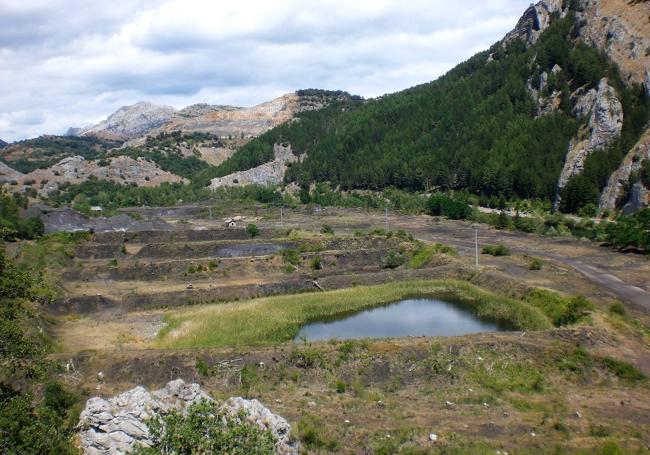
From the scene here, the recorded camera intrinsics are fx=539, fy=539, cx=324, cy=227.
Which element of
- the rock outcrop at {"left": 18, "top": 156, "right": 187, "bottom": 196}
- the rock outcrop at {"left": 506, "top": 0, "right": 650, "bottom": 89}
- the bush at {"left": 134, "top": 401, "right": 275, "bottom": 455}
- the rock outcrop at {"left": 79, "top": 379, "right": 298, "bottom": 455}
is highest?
the rock outcrop at {"left": 506, "top": 0, "right": 650, "bottom": 89}

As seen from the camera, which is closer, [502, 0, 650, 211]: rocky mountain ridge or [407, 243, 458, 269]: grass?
[407, 243, 458, 269]: grass

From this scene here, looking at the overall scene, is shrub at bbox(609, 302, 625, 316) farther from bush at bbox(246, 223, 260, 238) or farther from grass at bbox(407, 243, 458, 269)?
bush at bbox(246, 223, 260, 238)

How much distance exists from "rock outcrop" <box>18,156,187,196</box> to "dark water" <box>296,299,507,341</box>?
136926mm

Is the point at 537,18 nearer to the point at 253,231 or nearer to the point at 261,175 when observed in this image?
the point at 261,175

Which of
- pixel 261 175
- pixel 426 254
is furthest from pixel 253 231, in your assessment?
pixel 261 175

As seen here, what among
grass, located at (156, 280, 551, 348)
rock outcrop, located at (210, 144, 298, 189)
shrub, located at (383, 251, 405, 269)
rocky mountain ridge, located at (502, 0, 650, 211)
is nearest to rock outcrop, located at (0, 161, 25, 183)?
rock outcrop, located at (210, 144, 298, 189)

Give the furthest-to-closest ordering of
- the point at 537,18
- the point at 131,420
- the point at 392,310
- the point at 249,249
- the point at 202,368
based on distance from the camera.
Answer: the point at 537,18 → the point at 249,249 → the point at 392,310 → the point at 202,368 → the point at 131,420

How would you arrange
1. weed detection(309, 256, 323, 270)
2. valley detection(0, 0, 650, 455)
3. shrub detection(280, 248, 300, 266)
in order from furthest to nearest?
shrub detection(280, 248, 300, 266) → weed detection(309, 256, 323, 270) → valley detection(0, 0, 650, 455)

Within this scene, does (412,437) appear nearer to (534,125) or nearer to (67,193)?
(534,125)

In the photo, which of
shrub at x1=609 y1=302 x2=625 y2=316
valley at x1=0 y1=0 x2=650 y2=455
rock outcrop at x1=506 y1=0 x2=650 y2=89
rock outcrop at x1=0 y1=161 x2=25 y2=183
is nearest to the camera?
valley at x1=0 y1=0 x2=650 y2=455

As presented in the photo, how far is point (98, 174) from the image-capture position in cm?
17162

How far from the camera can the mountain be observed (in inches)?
3836

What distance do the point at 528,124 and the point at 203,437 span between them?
120743 millimetres

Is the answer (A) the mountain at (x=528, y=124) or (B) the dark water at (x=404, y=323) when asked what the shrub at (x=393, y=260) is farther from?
(A) the mountain at (x=528, y=124)
